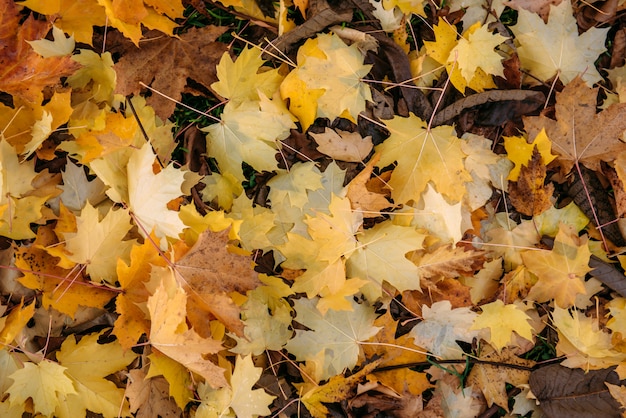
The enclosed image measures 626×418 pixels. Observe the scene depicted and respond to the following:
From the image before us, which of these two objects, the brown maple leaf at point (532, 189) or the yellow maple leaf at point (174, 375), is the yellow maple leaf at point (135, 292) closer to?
the yellow maple leaf at point (174, 375)

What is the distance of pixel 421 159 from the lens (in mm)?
1545

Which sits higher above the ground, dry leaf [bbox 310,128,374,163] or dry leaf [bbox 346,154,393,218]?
dry leaf [bbox 310,128,374,163]

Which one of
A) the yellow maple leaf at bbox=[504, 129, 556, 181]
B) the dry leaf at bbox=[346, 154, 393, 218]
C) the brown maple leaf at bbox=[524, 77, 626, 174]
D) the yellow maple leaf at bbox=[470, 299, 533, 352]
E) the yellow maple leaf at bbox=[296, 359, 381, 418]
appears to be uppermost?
the brown maple leaf at bbox=[524, 77, 626, 174]

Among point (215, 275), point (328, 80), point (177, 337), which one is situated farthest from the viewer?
point (328, 80)

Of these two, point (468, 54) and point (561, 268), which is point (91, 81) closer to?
point (468, 54)

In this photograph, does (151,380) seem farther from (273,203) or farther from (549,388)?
(549,388)

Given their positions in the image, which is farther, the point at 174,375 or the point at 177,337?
the point at 174,375

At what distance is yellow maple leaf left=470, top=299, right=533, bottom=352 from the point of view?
1.58m

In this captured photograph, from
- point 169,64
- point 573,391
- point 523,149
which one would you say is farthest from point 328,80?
point 573,391

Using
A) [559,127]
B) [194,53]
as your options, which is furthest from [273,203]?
[559,127]

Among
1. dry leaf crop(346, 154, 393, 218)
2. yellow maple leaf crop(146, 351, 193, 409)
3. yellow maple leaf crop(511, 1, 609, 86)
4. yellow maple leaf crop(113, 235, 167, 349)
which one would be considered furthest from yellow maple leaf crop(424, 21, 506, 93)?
yellow maple leaf crop(146, 351, 193, 409)

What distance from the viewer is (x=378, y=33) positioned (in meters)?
1.63

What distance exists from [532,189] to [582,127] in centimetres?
24

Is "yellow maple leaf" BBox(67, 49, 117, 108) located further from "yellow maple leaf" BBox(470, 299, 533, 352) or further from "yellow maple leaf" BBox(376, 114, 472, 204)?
"yellow maple leaf" BBox(470, 299, 533, 352)
